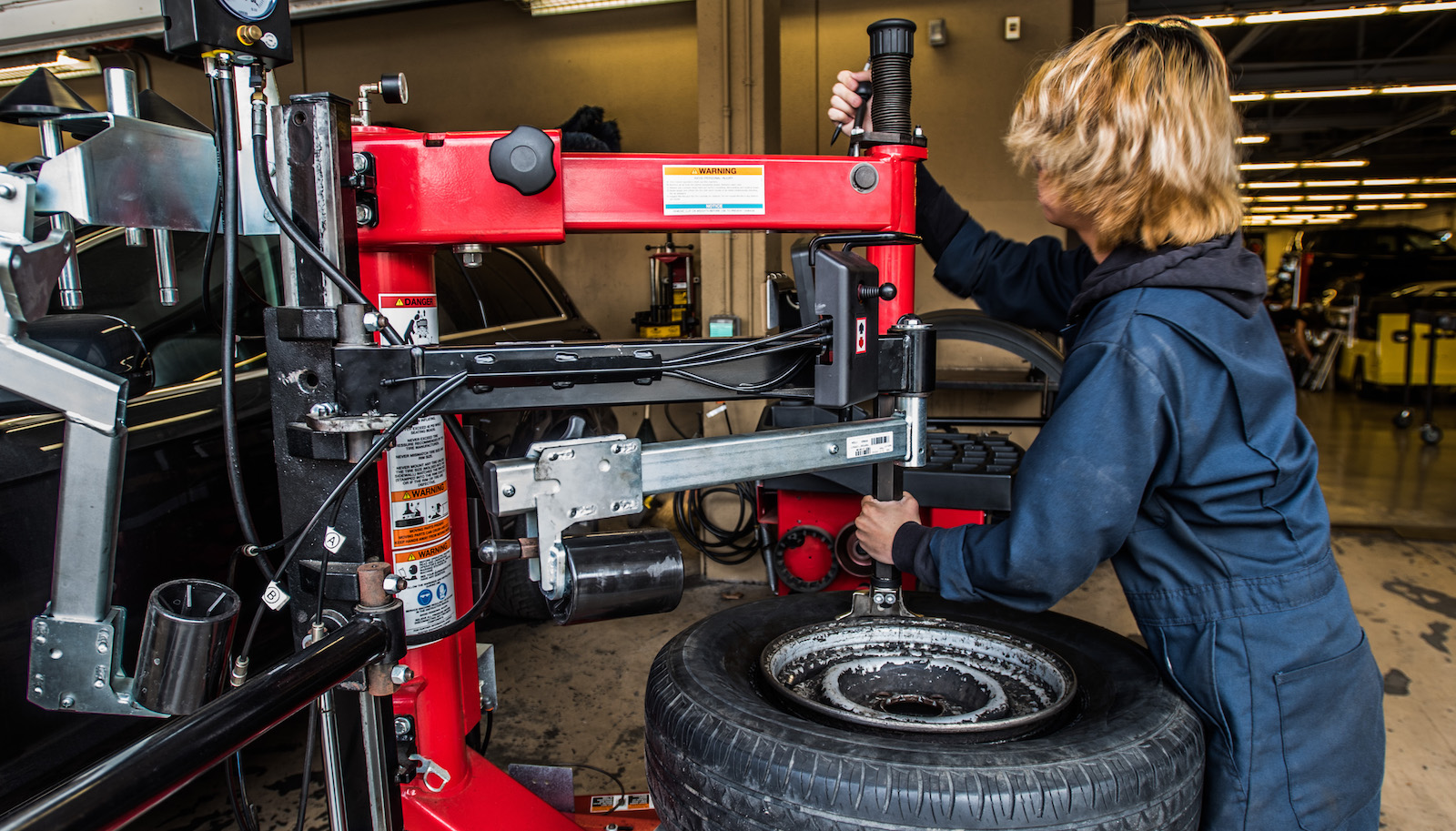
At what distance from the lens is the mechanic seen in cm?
102

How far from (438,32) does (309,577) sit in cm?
625

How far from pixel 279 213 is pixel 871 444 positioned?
745mm

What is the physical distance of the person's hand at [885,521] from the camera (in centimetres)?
123

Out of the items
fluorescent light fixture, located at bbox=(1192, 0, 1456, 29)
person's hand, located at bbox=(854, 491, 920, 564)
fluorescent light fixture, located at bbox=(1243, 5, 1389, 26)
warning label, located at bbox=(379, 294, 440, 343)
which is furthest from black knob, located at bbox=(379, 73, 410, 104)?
fluorescent light fixture, located at bbox=(1243, 5, 1389, 26)

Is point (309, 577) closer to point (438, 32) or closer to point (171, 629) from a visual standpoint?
point (171, 629)

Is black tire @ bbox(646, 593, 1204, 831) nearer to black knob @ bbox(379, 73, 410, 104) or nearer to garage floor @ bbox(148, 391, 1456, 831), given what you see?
black knob @ bbox(379, 73, 410, 104)

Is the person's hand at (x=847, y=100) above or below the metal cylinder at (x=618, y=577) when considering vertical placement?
above

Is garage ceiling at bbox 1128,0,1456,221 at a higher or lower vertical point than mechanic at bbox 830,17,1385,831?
higher

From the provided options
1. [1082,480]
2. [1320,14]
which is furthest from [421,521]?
[1320,14]

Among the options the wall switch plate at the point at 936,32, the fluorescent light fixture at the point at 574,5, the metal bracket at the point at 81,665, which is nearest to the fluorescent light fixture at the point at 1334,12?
the wall switch plate at the point at 936,32

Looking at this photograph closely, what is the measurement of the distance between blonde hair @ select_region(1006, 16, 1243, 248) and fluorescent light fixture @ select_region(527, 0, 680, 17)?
4978 mm

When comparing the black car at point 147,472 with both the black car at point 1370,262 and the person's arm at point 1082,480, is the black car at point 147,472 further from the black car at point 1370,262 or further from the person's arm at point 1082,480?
the black car at point 1370,262

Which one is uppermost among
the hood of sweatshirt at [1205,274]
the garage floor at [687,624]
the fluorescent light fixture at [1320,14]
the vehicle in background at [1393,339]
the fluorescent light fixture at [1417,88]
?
the fluorescent light fixture at [1417,88]

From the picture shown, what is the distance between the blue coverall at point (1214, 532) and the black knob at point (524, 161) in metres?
0.72
